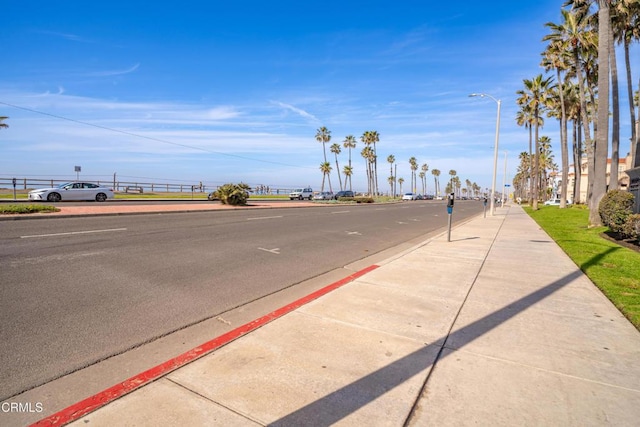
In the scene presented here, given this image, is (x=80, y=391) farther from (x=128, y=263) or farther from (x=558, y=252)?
(x=558, y=252)

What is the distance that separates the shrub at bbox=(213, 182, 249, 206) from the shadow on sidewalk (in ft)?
76.0

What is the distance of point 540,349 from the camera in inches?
141

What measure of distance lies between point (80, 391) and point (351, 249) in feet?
24.2

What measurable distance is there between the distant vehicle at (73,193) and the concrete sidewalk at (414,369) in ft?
85.6

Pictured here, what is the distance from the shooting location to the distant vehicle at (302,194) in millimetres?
50213

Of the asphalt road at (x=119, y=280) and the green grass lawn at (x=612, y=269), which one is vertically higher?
the asphalt road at (x=119, y=280)

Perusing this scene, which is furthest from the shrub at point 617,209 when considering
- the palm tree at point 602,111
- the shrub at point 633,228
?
the palm tree at point 602,111

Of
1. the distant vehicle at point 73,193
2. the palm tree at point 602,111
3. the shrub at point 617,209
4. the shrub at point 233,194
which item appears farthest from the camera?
the shrub at point 233,194

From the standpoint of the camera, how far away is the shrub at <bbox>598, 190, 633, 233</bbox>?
13.2 m

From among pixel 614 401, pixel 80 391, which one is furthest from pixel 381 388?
pixel 80 391

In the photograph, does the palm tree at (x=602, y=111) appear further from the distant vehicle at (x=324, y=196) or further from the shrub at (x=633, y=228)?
the distant vehicle at (x=324, y=196)

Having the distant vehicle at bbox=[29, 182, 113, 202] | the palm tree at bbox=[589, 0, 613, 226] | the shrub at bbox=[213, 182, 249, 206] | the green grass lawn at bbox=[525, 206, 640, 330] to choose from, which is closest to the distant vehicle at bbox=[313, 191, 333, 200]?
the shrub at bbox=[213, 182, 249, 206]

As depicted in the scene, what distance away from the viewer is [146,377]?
295 centimetres

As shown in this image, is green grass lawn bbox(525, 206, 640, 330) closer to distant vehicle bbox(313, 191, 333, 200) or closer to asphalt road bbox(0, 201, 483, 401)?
asphalt road bbox(0, 201, 483, 401)
